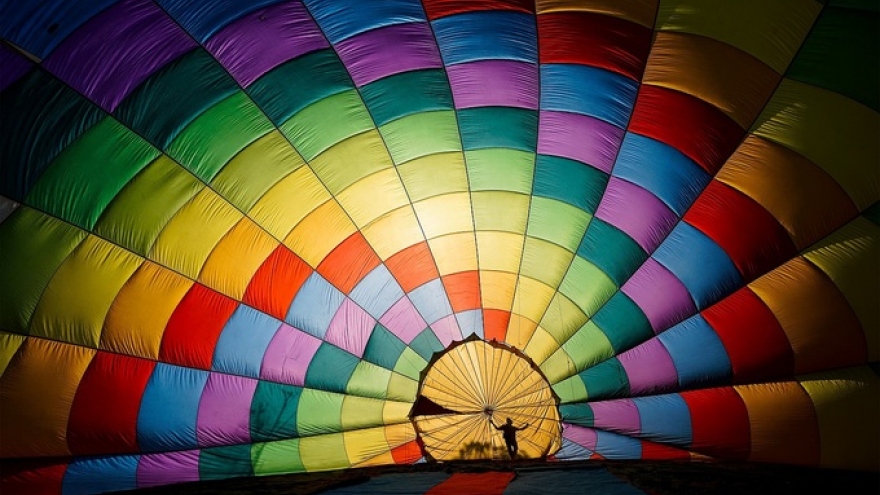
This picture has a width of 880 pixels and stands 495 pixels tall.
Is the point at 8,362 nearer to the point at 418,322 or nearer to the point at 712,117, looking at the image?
the point at 418,322

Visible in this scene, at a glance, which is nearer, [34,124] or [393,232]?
[34,124]

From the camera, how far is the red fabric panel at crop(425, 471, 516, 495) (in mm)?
3951

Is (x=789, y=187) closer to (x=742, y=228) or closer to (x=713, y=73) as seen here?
(x=742, y=228)

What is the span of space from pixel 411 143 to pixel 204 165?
1.63 m

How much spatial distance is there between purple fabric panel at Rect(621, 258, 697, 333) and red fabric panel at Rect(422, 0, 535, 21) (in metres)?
2.54

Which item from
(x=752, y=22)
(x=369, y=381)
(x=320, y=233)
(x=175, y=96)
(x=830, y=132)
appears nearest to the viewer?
(x=752, y=22)

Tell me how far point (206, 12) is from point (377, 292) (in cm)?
312

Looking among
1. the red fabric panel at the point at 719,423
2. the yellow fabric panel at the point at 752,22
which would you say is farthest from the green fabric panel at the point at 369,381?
the yellow fabric panel at the point at 752,22

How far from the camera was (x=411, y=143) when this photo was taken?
4.84 m

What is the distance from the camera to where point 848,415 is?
438cm

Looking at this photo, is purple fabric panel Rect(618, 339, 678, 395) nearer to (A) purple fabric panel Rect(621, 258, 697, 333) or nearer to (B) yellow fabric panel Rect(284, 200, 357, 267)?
(A) purple fabric panel Rect(621, 258, 697, 333)

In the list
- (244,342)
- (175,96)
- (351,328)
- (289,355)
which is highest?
(175,96)

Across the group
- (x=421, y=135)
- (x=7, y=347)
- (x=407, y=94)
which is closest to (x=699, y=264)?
(x=421, y=135)

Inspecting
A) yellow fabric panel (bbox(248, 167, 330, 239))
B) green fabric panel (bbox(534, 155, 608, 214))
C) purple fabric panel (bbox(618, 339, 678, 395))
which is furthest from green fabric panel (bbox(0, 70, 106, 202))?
purple fabric panel (bbox(618, 339, 678, 395))
